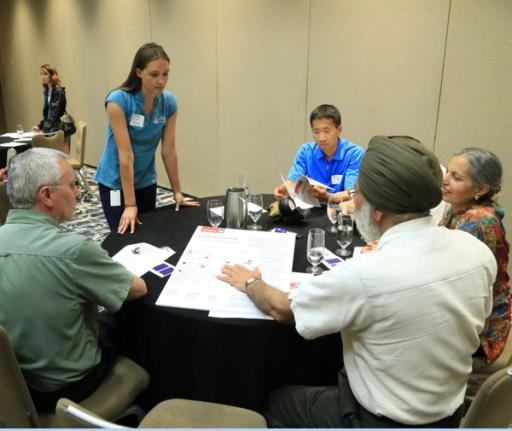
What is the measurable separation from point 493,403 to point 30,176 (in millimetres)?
1571

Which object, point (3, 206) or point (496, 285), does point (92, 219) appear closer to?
point (3, 206)

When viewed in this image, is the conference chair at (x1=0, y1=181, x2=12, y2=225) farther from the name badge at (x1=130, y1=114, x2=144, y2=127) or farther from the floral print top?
the floral print top

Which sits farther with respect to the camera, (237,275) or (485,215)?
(485,215)

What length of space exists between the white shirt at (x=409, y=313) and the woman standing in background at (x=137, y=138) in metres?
1.39

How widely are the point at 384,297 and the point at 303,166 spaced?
2.08 metres

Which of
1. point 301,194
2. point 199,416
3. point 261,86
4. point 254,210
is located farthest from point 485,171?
point 261,86

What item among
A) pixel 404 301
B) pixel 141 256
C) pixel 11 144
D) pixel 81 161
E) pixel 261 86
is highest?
pixel 261 86

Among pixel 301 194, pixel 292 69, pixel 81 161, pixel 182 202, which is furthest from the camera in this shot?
pixel 81 161

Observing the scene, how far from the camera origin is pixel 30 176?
151cm

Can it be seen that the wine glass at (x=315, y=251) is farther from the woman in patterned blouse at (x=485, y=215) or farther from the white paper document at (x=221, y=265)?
the woman in patterned blouse at (x=485, y=215)

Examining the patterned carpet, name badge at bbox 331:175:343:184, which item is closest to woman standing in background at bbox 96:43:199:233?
name badge at bbox 331:175:343:184

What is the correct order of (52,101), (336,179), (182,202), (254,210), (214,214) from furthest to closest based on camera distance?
(52,101) → (336,179) → (182,202) → (254,210) → (214,214)

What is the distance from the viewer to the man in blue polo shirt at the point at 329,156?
9.58ft

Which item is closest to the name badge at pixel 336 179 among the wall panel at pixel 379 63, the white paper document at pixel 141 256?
the wall panel at pixel 379 63
